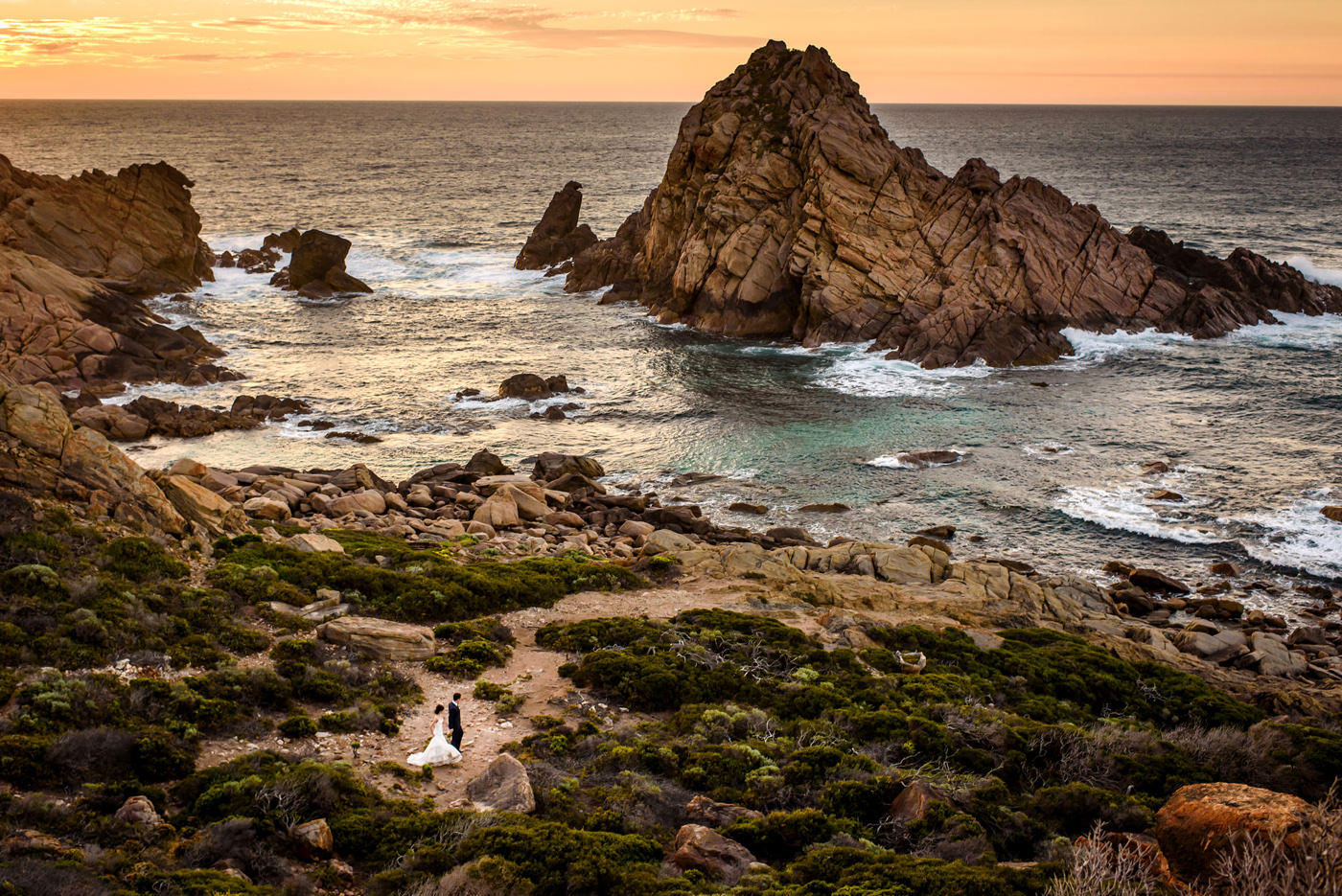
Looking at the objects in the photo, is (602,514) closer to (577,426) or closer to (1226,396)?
(577,426)

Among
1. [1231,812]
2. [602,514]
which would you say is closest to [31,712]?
[1231,812]

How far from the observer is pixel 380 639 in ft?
68.5

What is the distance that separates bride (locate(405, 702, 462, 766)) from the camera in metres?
16.4

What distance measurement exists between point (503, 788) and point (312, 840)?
322 centimetres

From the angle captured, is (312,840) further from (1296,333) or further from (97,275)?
(1296,333)

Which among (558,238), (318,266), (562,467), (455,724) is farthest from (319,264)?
(455,724)

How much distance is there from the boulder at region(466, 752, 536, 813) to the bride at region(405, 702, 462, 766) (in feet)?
3.02

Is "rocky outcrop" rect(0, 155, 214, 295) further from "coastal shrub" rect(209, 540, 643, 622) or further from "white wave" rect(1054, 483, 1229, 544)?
"white wave" rect(1054, 483, 1229, 544)

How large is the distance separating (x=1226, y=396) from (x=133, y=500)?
2144 inches

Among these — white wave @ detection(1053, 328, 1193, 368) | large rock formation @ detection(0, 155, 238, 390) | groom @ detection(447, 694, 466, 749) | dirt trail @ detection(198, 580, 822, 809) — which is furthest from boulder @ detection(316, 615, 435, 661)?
white wave @ detection(1053, 328, 1193, 368)

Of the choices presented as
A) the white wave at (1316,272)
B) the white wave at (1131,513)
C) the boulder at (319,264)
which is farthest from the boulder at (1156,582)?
the boulder at (319,264)

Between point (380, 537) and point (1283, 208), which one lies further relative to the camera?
point (1283, 208)

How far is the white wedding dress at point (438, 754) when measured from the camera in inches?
646

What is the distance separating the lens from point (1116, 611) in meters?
30.6
